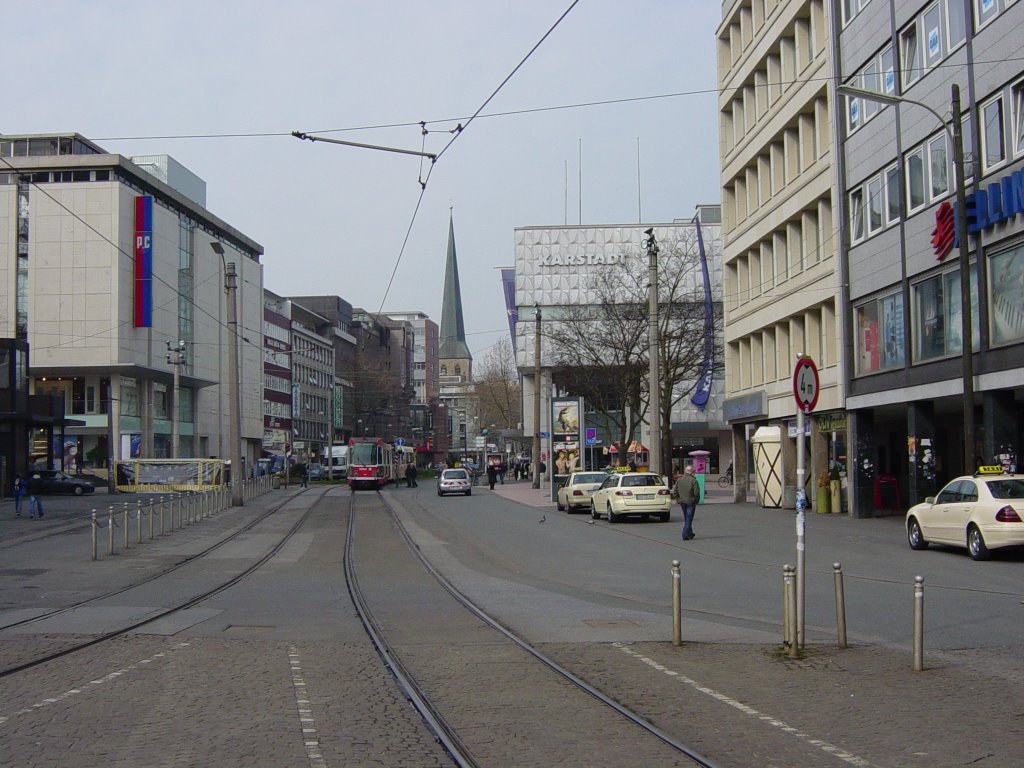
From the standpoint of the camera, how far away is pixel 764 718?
8.20 meters

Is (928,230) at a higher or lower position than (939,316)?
higher

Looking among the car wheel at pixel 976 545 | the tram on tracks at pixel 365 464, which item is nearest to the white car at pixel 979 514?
the car wheel at pixel 976 545

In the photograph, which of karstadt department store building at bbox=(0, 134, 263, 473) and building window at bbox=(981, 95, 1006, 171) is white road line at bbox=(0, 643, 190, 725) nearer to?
building window at bbox=(981, 95, 1006, 171)

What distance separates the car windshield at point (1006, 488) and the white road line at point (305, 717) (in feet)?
47.8

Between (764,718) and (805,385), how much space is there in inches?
179

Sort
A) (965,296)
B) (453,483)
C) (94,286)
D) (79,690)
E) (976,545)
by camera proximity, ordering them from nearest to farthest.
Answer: (79,690), (976,545), (965,296), (453,483), (94,286)

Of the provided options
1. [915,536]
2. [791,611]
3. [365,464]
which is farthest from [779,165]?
[791,611]

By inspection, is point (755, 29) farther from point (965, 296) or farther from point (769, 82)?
point (965, 296)

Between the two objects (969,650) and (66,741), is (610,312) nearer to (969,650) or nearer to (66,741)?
(969,650)

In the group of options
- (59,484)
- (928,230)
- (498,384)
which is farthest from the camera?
(498,384)

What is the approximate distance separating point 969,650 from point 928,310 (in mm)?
21529

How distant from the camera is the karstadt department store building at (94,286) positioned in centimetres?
7688

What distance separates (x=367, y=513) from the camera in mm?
42219

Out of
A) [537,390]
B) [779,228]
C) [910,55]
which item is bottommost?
[537,390]
